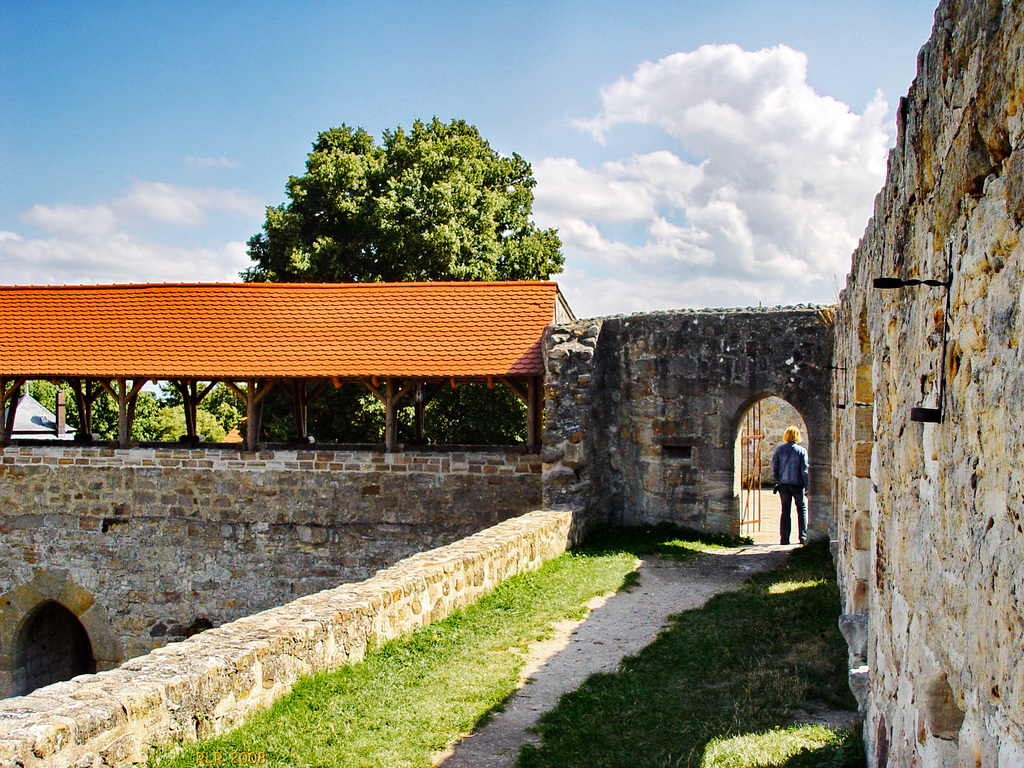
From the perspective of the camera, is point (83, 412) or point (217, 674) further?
point (83, 412)

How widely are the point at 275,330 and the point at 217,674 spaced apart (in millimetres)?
9538

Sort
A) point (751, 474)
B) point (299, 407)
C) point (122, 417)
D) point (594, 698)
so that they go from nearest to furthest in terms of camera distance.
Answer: point (594, 698)
point (122, 417)
point (299, 407)
point (751, 474)

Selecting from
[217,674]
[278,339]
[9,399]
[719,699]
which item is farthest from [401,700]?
[9,399]

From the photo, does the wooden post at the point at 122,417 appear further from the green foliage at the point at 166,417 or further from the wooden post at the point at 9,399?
the green foliage at the point at 166,417

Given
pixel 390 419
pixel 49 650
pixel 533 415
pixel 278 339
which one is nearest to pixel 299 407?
pixel 278 339

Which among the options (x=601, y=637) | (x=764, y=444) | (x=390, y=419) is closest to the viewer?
(x=601, y=637)

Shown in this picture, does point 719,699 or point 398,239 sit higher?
point 398,239

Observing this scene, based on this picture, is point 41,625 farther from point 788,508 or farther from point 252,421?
point 788,508

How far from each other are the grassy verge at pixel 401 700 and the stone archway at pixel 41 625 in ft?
28.8

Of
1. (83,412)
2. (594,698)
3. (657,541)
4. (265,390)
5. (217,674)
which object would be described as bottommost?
(594,698)

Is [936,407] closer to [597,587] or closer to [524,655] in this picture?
[524,655]

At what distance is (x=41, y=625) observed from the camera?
13883mm

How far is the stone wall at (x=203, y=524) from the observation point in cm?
1191

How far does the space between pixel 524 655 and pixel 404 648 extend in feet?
2.97
